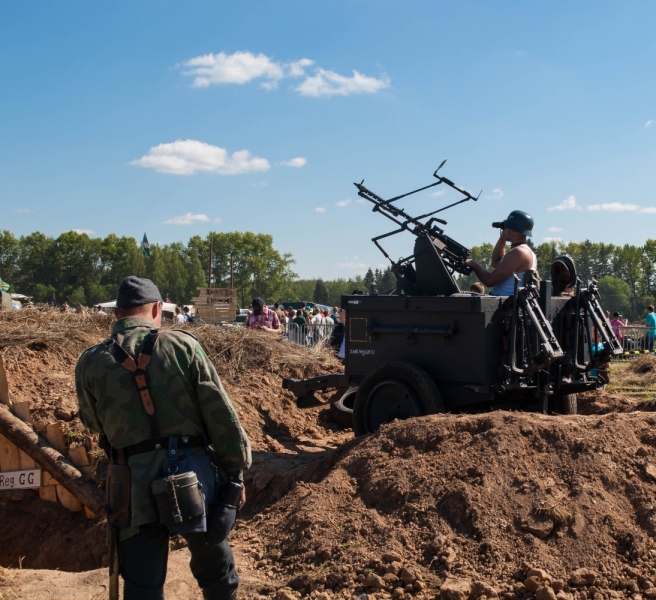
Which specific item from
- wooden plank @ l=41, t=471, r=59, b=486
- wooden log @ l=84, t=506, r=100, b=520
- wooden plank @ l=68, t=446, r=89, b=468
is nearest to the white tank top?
wooden plank @ l=68, t=446, r=89, b=468

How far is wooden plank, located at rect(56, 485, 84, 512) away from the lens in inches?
276

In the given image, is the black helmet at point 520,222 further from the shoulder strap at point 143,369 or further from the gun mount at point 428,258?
the shoulder strap at point 143,369

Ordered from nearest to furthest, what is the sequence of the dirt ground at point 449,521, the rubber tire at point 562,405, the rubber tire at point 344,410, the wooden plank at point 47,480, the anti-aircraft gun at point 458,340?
the dirt ground at point 449,521, the anti-aircraft gun at point 458,340, the wooden plank at point 47,480, the rubber tire at point 562,405, the rubber tire at point 344,410

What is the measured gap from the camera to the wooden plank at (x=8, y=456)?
7301 mm

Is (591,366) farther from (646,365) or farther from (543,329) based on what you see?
(646,365)

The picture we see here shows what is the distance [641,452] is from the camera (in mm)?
4934

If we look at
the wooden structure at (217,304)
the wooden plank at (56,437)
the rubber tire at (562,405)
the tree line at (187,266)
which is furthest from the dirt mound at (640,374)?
the tree line at (187,266)

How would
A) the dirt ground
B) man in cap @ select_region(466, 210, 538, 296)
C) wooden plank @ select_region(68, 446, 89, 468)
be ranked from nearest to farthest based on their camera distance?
1. the dirt ground
2. man in cap @ select_region(466, 210, 538, 296)
3. wooden plank @ select_region(68, 446, 89, 468)

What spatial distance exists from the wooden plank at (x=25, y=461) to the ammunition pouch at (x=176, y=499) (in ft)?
14.8

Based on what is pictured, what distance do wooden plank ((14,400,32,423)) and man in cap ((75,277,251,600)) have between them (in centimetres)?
423

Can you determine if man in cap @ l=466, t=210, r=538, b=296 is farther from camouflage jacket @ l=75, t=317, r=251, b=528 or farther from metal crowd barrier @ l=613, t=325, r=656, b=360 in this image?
metal crowd barrier @ l=613, t=325, r=656, b=360

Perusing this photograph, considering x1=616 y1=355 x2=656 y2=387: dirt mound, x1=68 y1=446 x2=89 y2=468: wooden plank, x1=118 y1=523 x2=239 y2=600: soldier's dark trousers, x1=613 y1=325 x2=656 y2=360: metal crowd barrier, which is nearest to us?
x1=118 y1=523 x2=239 y2=600: soldier's dark trousers

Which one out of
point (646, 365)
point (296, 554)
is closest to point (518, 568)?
point (296, 554)

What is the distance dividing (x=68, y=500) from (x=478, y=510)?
14.6 feet
